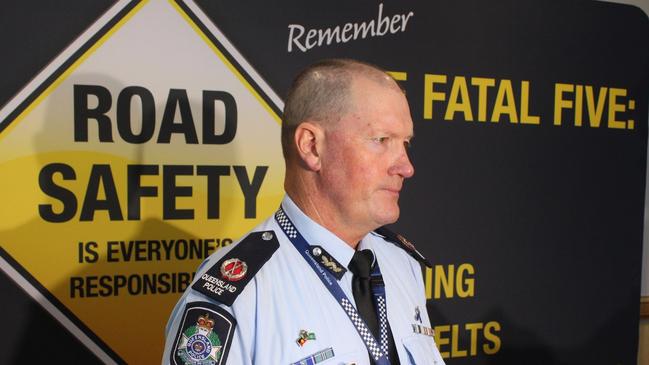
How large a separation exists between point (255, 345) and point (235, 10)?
3.25 ft

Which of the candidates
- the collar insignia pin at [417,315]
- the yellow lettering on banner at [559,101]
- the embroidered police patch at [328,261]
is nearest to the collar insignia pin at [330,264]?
the embroidered police patch at [328,261]

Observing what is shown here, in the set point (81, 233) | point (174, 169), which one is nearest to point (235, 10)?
point (174, 169)

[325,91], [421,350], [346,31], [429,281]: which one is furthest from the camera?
[429,281]

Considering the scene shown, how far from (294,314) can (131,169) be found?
0.77 metres

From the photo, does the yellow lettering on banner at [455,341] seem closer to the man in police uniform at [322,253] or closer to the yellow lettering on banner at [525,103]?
the yellow lettering on banner at [525,103]

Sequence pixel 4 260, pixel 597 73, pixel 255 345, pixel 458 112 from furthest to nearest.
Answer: pixel 597 73 → pixel 458 112 → pixel 4 260 → pixel 255 345

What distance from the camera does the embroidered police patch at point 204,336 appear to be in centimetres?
75

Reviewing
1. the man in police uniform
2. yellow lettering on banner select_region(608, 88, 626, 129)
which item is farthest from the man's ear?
yellow lettering on banner select_region(608, 88, 626, 129)

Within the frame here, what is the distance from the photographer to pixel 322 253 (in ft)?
2.92

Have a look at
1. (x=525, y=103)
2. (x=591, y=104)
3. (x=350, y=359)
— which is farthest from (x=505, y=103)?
(x=350, y=359)

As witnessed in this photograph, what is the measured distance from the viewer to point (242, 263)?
835 mm

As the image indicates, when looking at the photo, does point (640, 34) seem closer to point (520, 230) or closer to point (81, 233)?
point (520, 230)

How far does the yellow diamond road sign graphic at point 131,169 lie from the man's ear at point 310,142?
66 cm

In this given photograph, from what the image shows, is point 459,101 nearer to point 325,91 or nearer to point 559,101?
point 559,101
